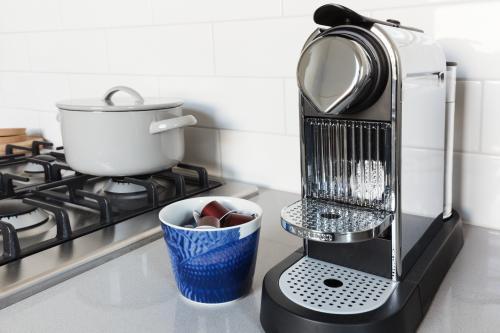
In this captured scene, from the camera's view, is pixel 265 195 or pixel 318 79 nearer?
pixel 318 79

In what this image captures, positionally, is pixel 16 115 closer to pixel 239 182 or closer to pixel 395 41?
pixel 239 182

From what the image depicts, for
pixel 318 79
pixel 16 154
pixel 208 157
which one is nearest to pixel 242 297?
pixel 318 79

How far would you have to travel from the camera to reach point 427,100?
565 mm

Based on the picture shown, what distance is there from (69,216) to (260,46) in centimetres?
44

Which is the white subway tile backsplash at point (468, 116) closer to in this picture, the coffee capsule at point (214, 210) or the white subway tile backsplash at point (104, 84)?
the coffee capsule at point (214, 210)

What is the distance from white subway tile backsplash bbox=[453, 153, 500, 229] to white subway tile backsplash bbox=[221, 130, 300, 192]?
278mm

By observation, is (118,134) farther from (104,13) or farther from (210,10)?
(104,13)

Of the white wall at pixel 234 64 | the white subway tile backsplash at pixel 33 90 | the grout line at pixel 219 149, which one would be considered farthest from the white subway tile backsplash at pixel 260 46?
the white subway tile backsplash at pixel 33 90

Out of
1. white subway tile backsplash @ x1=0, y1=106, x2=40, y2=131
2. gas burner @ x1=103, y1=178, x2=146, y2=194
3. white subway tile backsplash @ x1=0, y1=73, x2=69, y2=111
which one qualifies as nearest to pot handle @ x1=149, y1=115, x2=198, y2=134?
gas burner @ x1=103, y1=178, x2=146, y2=194

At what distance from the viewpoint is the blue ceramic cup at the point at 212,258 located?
52 centimetres

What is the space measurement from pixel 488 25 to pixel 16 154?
3.35 feet

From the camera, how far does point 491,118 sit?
28.7 inches

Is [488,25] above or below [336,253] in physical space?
above

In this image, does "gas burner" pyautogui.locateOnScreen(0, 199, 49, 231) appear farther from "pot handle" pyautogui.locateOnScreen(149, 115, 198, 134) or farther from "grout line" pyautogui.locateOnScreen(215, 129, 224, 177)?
"grout line" pyautogui.locateOnScreen(215, 129, 224, 177)
